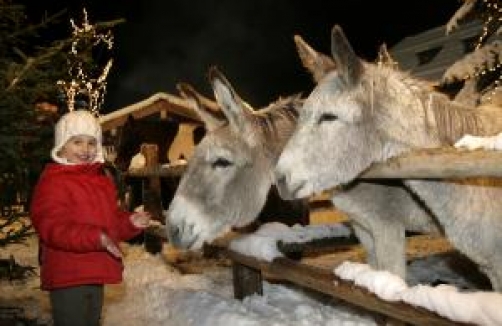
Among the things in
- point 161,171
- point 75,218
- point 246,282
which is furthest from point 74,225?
point 161,171

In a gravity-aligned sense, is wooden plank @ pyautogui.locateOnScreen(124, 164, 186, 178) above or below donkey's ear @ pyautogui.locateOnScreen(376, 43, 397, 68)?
below

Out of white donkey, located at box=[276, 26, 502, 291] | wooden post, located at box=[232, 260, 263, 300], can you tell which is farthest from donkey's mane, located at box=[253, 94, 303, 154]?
wooden post, located at box=[232, 260, 263, 300]

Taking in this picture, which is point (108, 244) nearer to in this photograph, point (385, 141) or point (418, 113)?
point (385, 141)

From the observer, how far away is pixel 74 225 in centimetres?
404

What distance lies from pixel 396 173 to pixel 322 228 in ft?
9.29

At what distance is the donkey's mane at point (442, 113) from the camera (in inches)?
150

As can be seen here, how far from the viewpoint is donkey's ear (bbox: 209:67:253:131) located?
15.3ft

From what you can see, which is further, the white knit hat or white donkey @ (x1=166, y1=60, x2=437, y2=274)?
white donkey @ (x1=166, y1=60, x2=437, y2=274)

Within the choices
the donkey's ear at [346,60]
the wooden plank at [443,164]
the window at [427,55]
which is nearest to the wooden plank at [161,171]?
the donkey's ear at [346,60]

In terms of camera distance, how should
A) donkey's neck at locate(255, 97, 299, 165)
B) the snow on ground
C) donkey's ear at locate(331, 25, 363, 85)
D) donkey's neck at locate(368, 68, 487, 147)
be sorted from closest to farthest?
donkey's ear at locate(331, 25, 363, 85) < donkey's neck at locate(368, 68, 487, 147) < donkey's neck at locate(255, 97, 299, 165) < the snow on ground

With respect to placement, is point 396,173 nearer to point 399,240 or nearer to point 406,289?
point 406,289

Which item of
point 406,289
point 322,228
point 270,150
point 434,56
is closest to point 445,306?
point 406,289

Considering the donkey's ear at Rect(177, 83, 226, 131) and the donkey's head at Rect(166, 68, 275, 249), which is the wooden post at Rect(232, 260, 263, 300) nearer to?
the donkey's head at Rect(166, 68, 275, 249)

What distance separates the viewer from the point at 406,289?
3.36m
